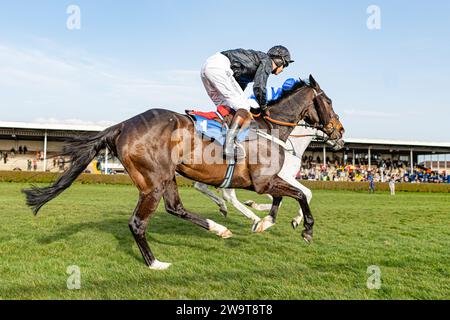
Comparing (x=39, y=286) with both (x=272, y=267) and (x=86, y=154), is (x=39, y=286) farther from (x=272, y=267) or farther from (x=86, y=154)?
(x=272, y=267)

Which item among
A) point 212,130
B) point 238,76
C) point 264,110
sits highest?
point 238,76

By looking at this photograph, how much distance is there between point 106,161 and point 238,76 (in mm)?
28358

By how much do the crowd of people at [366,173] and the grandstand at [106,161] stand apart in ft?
0.66

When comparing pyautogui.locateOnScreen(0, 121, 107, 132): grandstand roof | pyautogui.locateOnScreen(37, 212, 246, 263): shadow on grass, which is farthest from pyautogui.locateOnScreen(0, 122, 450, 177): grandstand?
pyautogui.locateOnScreen(37, 212, 246, 263): shadow on grass

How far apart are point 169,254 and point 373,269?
104 inches

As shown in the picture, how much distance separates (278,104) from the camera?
5.74m

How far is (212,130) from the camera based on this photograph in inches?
195

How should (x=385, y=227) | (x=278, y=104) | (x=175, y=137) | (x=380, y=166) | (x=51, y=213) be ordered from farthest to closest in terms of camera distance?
(x=380, y=166)
(x=51, y=213)
(x=385, y=227)
(x=278, y=104)
(x=175, y=137)

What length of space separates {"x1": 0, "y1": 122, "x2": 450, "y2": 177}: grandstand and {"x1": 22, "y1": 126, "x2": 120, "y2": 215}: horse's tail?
91.4 feet

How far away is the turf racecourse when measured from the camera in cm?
370

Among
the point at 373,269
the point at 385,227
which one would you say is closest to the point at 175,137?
the point at 373,269

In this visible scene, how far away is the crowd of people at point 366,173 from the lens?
41.8 meters

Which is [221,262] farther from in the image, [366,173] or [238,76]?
[366,173]

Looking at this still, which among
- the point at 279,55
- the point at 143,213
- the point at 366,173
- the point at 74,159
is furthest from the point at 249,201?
the point at 366,173
